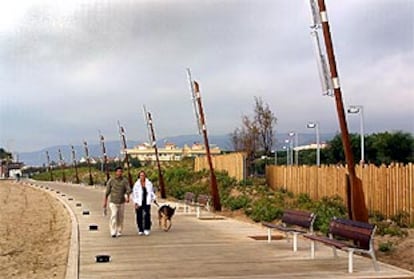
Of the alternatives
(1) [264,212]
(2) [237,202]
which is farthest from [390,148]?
(1) [264,212]

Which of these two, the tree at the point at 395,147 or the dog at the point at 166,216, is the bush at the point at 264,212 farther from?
the tree at the point at 395,147

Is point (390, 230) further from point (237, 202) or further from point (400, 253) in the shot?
point (237, 202)

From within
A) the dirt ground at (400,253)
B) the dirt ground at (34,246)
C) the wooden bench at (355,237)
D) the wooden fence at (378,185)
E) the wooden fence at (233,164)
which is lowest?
the dirt ground at (34,246)

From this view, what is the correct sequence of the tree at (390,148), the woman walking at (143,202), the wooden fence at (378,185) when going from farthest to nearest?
the tree at (390,148) → the wooden fence at (378,185) → the woman walking at (143,202)

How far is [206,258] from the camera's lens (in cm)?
1265

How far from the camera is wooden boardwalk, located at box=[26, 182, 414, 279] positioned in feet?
35.7

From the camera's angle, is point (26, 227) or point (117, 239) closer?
point (117, 239)

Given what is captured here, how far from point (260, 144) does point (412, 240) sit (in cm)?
4232

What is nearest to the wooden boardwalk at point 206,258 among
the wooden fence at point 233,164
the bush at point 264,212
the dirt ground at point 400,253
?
the dirt ground at point 400,253

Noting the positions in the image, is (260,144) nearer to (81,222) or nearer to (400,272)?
(81,222)

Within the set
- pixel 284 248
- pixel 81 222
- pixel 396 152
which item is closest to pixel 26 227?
pixel 81 222

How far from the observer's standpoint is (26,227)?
23.6 m

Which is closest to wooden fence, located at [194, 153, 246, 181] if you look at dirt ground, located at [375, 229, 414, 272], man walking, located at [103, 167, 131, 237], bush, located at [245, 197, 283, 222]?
bush, located at [245, 197, 283, 222]

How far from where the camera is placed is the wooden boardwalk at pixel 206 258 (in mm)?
10867
